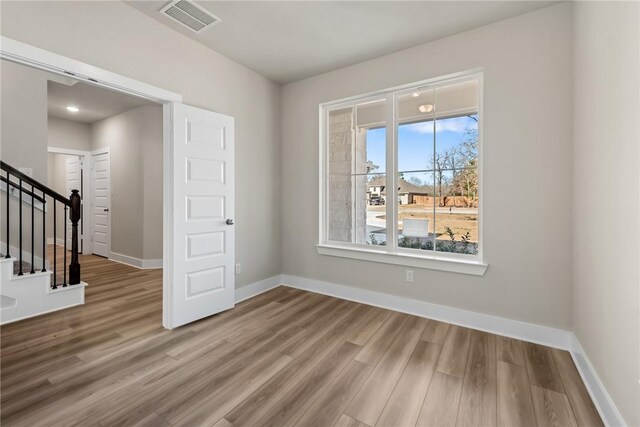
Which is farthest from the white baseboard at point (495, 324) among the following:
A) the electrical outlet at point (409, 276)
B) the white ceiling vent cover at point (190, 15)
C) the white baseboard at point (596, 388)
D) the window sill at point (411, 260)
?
the white ceiling vent cover at point (190, 15)

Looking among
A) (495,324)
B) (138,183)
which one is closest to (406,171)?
(495,324)

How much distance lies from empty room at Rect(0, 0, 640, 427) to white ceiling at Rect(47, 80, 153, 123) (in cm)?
18

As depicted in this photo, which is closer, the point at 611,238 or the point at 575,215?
the point at 611,238

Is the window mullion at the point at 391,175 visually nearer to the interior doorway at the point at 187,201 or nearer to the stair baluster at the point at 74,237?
the interior doorway at the point at 187,201

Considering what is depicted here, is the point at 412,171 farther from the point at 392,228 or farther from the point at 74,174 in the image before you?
the point at 74,174

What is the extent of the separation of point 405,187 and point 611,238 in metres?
1.74

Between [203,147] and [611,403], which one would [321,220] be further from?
[611,403]

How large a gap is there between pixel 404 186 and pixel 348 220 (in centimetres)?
80

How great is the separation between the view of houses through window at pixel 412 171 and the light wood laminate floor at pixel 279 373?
2.99 ft

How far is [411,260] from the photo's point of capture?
294 centimetres

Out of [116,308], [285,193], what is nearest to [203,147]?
[285,193]

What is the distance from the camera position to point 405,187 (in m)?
3.08

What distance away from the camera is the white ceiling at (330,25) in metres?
2.29

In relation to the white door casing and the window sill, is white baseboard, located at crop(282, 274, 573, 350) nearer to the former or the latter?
the window sill
